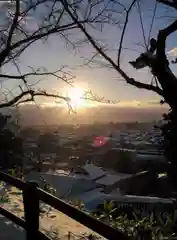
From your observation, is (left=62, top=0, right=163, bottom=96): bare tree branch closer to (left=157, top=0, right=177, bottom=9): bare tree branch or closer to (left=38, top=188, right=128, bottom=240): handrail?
(left=157, top=0, right=177, bottom=9): bare tree branch

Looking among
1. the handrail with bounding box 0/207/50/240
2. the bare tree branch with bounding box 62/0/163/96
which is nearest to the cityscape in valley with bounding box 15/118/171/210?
the bare tree branch with bounding box 62/0/163/96

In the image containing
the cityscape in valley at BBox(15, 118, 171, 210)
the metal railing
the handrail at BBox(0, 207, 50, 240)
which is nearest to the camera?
the metal railing

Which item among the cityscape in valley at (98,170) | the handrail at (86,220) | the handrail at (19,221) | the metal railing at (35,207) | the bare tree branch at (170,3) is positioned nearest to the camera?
the handrail at (86,220)

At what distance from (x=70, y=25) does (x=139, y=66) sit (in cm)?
328

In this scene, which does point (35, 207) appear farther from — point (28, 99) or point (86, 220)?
point (28, 99)

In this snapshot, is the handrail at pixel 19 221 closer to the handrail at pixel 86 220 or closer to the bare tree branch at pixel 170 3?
the handrail at pixel 86 220

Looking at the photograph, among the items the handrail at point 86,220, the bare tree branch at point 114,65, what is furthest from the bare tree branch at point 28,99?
the handrail at point 86,220

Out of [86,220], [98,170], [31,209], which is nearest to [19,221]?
[31,209]

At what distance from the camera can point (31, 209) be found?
3389 mm

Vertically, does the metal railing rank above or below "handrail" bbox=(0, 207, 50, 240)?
above

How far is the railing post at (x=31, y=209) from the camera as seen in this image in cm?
336

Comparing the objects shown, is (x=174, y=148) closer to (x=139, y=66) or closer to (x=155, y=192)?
(x=139, y=66)

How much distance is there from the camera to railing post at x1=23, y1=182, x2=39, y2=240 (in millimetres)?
3356

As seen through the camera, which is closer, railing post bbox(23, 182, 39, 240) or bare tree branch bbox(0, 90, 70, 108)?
railing post bbox(23, 182, 39, 240)
